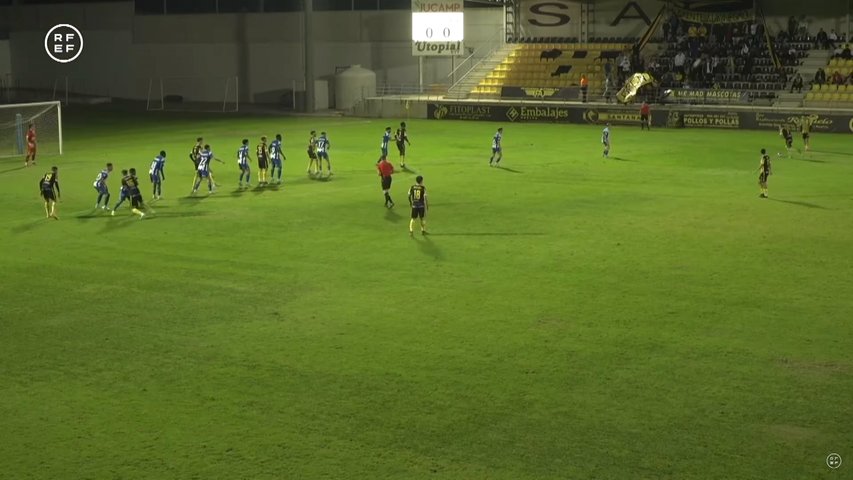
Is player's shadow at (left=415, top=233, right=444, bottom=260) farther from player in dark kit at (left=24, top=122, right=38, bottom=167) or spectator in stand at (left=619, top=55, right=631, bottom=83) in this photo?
→ spectator in stand at (left=619, top=55, right=631, bottom=83)

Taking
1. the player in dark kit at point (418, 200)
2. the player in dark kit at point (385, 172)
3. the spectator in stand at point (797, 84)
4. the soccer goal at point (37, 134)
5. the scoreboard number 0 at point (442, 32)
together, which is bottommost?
the player in dark kit at point (418, 200)

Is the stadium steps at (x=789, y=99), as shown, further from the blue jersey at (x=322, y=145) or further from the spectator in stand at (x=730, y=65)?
the blue jersey at (x=322, y=145)

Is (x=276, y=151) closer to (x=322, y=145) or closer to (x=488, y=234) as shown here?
(x=322, y=145)

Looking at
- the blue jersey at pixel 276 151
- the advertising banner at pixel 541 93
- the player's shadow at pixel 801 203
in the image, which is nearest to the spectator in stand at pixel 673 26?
the advertising banner at pixel 541 93

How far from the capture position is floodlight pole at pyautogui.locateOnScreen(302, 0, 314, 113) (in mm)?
64688

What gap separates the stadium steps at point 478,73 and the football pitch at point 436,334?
33.7 metres

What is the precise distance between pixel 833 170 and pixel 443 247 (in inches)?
754

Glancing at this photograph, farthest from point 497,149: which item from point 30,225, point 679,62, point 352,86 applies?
point 352,86

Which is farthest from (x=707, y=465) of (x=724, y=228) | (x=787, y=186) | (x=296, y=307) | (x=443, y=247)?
(x=787, y=186)

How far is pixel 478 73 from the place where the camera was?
68.8 meters

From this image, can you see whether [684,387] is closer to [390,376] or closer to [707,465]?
[707,465]

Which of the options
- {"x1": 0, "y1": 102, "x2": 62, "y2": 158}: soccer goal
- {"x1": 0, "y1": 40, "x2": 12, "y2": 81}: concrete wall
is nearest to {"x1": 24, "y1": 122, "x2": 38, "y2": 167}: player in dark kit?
{"x1": 0, "y1": 102, "x2": 62, "y2": 158}: soccer goal

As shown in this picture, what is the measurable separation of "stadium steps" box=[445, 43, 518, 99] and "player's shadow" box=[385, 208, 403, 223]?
123 feet

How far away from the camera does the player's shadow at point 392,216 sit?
93.0 feet
